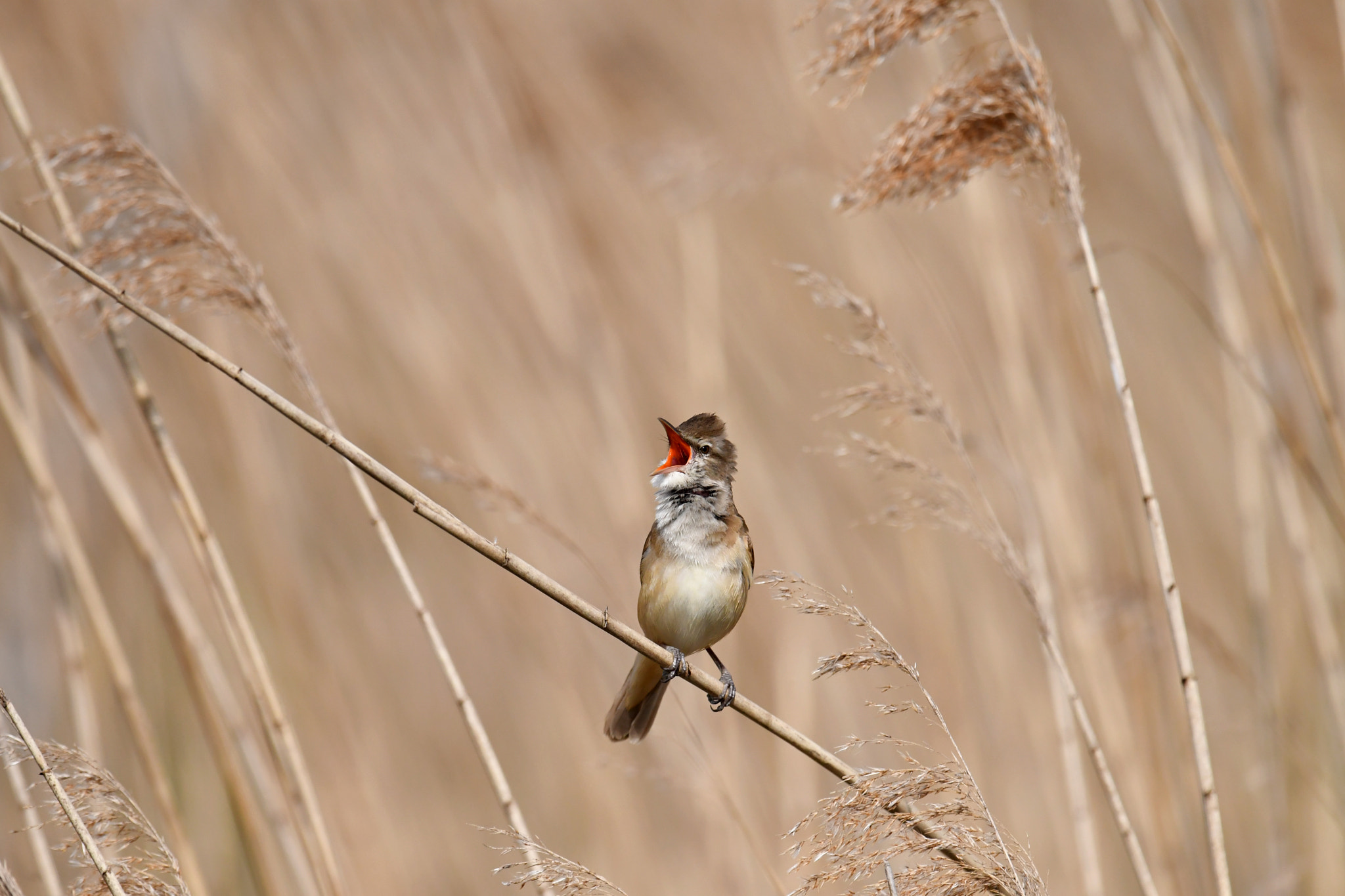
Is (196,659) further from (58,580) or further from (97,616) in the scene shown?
(58,580)

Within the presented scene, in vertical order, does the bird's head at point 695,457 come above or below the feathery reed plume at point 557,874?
above

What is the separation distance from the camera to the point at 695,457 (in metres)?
2.57

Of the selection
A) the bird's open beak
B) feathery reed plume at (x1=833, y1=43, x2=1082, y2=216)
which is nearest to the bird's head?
the bird's open beak

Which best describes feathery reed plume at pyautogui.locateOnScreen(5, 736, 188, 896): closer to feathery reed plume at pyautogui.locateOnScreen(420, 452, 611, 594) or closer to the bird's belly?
feathery reed plume at pyautogui.locateOnScreen(420, 452, 611, 594)

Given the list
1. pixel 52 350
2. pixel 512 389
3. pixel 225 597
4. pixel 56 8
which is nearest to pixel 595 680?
pixel 512 389

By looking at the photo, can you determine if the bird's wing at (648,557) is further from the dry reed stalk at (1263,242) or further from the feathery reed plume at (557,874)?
the dry reed stalk at (1263,242)

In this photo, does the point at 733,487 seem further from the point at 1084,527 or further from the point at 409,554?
the point at 409,554

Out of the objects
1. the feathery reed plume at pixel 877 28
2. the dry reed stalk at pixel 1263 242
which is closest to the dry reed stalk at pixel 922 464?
the feathery reed plume at pixel 877 28

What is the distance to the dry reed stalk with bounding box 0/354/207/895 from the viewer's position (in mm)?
2082

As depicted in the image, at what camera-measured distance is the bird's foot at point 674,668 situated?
1.89 m

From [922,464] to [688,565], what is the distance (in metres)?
0.73

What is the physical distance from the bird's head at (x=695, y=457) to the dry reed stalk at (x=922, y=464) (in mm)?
524

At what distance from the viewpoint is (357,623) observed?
3488 mm

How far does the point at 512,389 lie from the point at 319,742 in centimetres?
121
